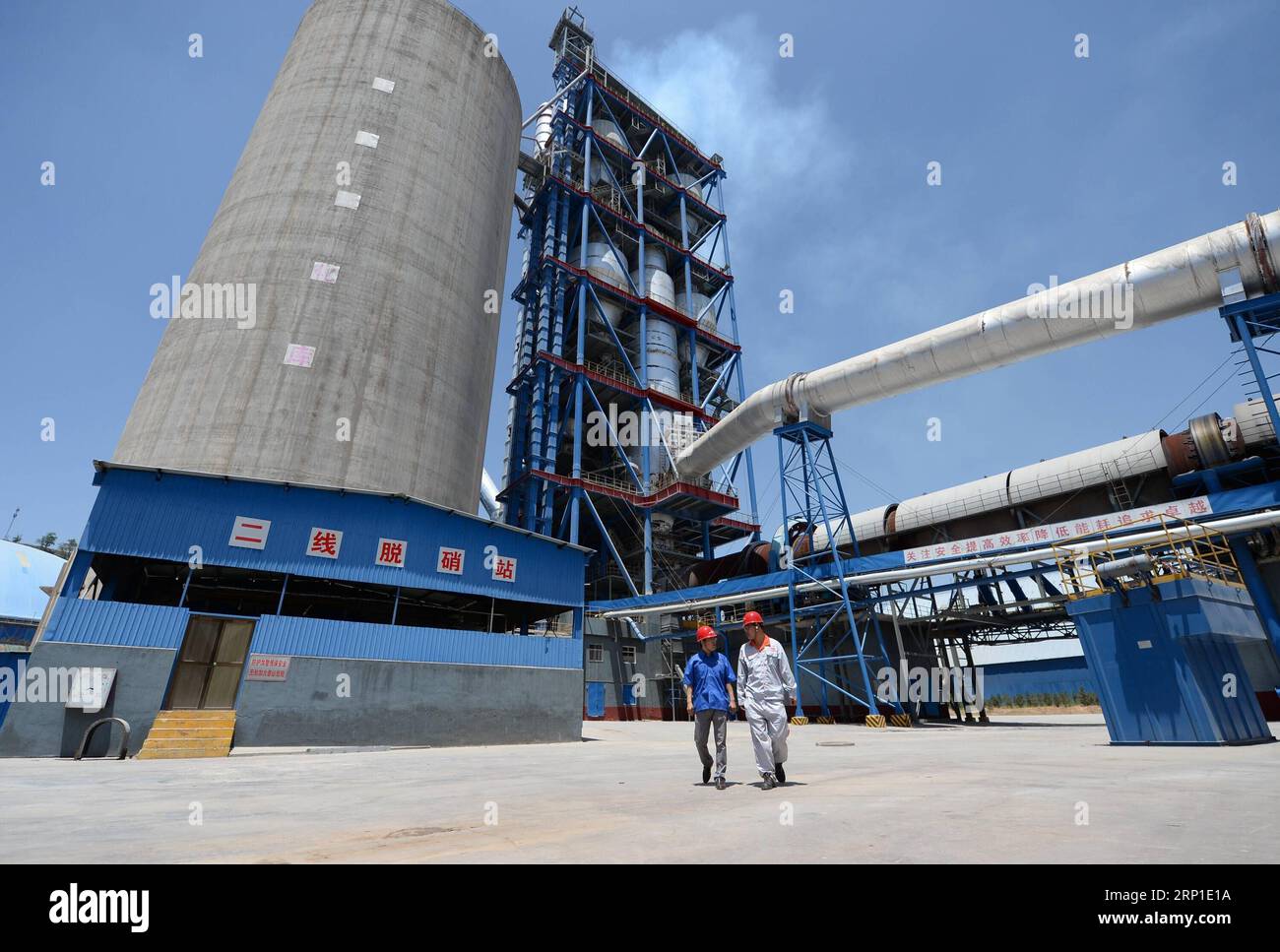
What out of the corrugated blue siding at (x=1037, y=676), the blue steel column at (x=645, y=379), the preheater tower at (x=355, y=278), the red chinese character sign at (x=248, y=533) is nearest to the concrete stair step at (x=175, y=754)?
the red chinese character sign at (x=248, y=533)

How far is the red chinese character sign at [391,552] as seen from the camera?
16.8m

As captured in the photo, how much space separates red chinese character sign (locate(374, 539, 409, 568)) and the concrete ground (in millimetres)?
8881

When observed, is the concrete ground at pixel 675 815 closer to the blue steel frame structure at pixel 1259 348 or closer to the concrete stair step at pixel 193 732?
the concrete stair step at pixel 193 732

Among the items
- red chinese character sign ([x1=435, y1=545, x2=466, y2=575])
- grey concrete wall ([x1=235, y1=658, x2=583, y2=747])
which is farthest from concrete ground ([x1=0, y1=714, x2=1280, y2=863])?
red chinese character sign ([x1=435, y1=545, x2=466, y2=575])

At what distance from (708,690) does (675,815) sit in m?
2.87

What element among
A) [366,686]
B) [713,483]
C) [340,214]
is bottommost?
[366,686]

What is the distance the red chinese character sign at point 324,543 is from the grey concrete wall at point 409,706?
107 inches

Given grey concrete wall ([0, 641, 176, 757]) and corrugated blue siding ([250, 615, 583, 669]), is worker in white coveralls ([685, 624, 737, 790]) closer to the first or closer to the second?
corrugated blue siding ([250, 615, 583, 669])

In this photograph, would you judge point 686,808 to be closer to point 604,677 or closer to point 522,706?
point 522,706

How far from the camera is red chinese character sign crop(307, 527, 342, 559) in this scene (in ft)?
52.9

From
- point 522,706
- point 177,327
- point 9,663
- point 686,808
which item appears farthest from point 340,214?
point 686,808
